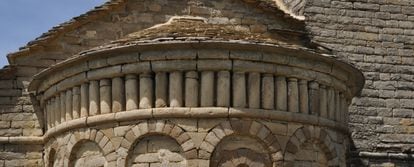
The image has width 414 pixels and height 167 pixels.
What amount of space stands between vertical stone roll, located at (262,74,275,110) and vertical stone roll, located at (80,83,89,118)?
Result: 231 centimetres

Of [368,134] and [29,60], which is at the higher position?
[29,60]

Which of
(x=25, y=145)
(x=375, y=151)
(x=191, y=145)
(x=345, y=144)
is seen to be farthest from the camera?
(x=375, y=151)

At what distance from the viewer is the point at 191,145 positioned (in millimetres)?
9453

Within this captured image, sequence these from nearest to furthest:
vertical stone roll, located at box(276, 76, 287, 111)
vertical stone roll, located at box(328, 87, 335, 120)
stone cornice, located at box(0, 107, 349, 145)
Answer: stone cornice, located at box(0, 107, 349, 145) < vertical stone roll, located at box(276, 76, 287, 111) < vertical stone roll, located at box(328, 87, 335, 120)

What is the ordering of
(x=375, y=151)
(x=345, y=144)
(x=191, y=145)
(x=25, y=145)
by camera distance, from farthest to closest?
(x=375, y=151) → (x=25, y=145) → (x=345, y=144) → (x=191, y=145)

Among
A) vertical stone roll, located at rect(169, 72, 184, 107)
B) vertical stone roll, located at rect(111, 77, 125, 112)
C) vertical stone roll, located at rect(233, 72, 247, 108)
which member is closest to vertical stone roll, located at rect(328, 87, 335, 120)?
vertical stone roll, located at rect(233, 72, 247, 108)

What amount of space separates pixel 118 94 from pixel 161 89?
1.96 ft

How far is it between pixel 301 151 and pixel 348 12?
5181 mm

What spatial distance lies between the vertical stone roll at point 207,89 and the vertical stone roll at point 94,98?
140 centimetres

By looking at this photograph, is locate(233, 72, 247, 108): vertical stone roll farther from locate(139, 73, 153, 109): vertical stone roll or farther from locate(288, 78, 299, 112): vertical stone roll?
locate(139, 73, 153, 109): vertical stone roll

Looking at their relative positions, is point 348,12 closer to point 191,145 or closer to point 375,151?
point 375,151

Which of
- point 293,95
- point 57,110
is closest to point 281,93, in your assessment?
point 293,95

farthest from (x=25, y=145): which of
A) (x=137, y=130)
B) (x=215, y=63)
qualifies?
(x=215, y=63)

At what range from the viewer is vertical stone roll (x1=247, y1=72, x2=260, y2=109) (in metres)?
9.72
